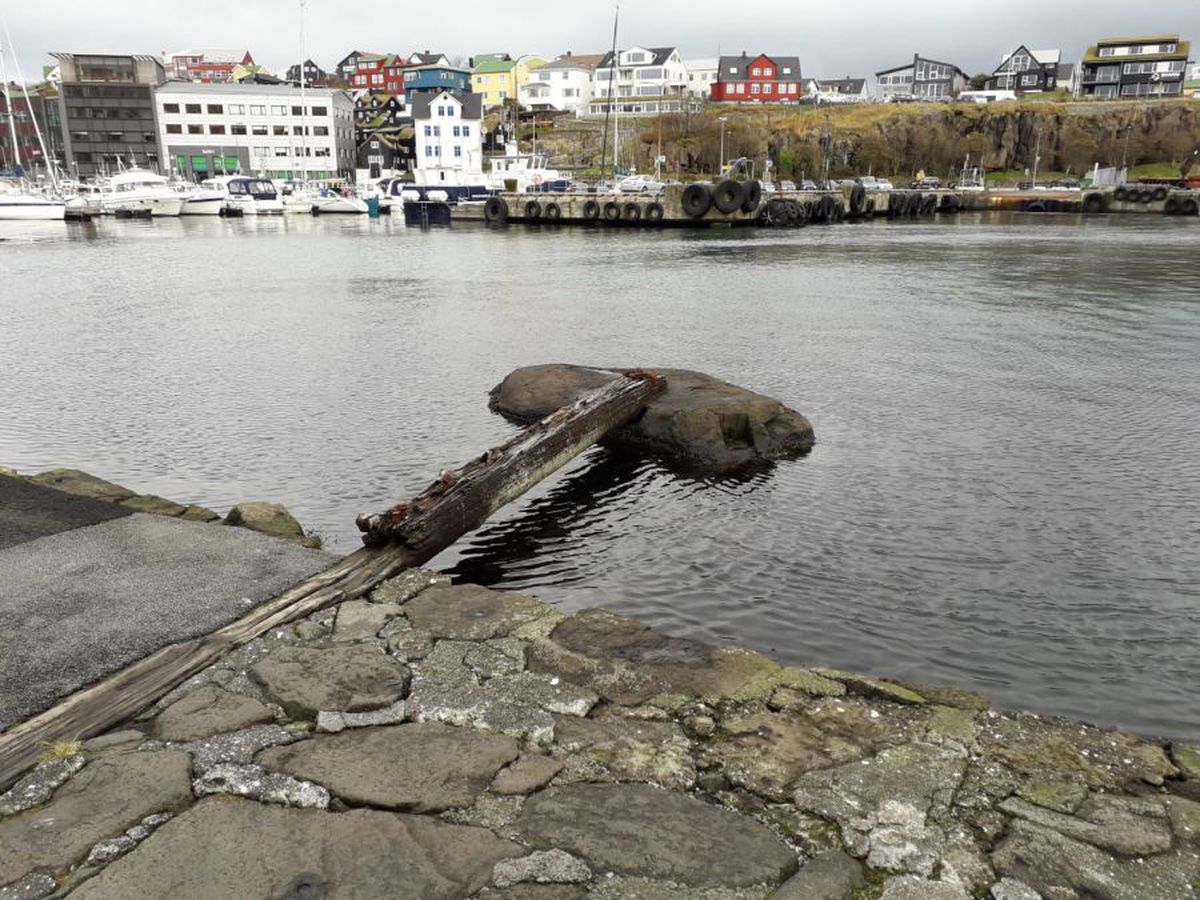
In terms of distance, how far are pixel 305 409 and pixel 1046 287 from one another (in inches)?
1112

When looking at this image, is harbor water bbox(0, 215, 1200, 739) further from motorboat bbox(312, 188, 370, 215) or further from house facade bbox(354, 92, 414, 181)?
house facade bbox(354, 92, 414, 181)

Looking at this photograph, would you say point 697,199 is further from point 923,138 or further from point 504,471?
point 923,138

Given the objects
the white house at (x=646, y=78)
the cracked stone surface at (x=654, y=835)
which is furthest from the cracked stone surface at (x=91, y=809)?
the white house at (x=646, y=78)

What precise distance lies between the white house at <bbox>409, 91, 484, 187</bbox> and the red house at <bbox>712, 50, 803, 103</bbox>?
5943 cm

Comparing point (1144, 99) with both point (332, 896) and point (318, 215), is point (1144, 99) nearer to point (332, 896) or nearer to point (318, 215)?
point (318, 215)

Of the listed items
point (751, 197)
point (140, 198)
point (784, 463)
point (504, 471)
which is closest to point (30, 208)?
point (140, 198)

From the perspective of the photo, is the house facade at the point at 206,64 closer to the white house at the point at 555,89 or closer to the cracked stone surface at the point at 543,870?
the white house at the point at 555,89

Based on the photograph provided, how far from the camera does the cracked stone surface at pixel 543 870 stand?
353 cm

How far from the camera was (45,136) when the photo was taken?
135500 mm

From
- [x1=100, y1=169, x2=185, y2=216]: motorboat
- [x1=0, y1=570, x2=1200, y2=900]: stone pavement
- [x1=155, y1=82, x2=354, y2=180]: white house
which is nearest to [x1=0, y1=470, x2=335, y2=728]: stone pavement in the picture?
[x1=0, y1=570, x2=1200, y2=900]: stone pavement

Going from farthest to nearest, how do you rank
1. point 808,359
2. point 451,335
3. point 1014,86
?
point 1014,86 < point 451,335 < point 808,359

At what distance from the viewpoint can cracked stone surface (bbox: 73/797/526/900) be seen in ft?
11.3

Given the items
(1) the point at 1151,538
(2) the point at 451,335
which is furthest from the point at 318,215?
(1) the point at 1151,538

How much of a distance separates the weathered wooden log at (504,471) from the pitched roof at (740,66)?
6087 inches
